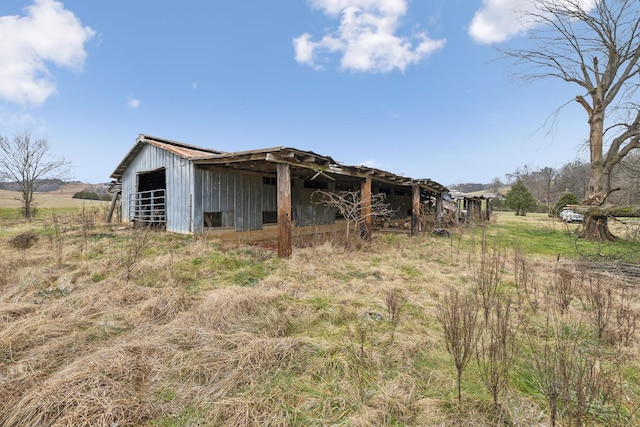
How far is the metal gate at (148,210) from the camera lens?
1070 cm

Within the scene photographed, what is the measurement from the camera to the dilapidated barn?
7.18 metres

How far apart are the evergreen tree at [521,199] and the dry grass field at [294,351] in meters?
34.1

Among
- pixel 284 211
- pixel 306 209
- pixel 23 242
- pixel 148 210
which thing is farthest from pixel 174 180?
pixel 306 209

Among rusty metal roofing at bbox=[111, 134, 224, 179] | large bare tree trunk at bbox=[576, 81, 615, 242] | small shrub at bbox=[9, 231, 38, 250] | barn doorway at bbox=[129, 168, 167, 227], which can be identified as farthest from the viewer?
large bare tree trunk at bbox=[576, 81, 615, 242]

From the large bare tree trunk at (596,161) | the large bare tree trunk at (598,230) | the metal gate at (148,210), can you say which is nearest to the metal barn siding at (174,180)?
the metal gate at (148,210)

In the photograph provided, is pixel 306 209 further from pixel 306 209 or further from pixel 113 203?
pixel 113 203

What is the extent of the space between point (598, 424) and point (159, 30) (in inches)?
645

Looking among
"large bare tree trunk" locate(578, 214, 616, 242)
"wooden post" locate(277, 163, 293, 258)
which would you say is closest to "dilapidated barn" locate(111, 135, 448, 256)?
"wooden post" locate(277, 163, 293, 258)

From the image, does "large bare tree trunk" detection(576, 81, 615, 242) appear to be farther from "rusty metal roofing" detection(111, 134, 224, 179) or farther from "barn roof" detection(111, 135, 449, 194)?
"rusty metal roofing" detection(111, 134, 224, 179)

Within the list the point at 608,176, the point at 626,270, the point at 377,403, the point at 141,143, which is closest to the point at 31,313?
the point at 377,403

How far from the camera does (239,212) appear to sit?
10117 mm

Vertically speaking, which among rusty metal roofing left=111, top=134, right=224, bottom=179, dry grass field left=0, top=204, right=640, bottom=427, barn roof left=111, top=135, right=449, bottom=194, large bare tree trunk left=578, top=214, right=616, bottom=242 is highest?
rusty metal roofing left=111, top=134, right=224, bottom=179

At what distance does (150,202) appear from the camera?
41.8 feet

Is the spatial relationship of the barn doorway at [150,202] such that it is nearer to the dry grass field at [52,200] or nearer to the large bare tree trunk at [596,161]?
the dry grass field at [52,200]
